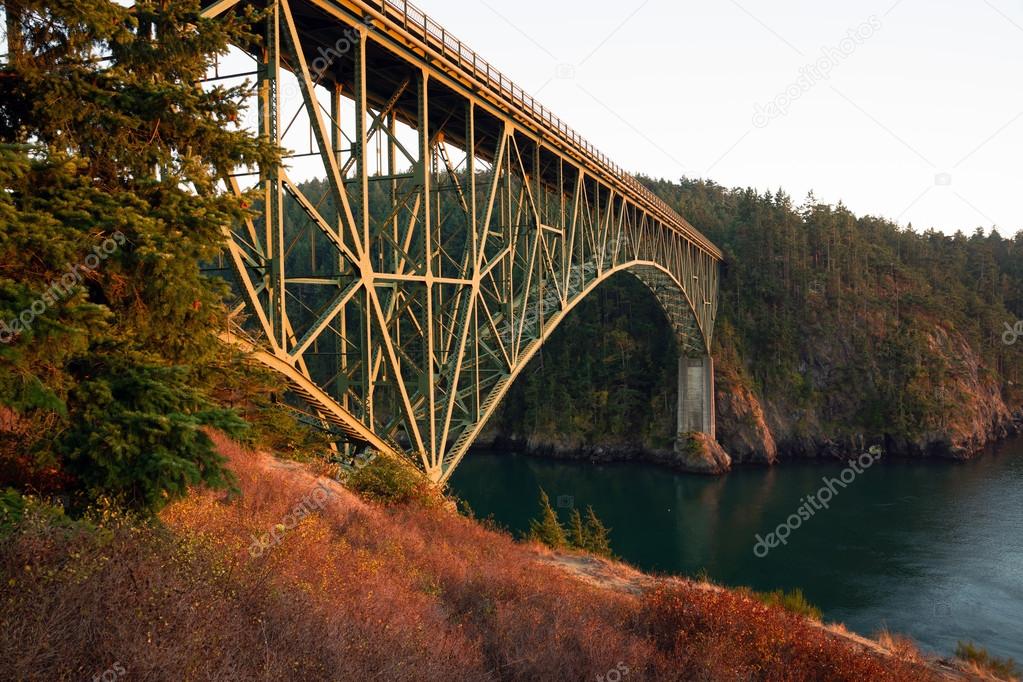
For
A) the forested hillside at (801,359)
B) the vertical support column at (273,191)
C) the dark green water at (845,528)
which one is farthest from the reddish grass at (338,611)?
the forested hillside at (801,359)

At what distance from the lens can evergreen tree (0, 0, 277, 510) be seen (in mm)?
5711

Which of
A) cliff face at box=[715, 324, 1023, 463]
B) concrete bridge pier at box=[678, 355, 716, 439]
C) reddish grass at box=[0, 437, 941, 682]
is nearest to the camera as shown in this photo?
reddish grass at box=[0, 437, 941, 682]

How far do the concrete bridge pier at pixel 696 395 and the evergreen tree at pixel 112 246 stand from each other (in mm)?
48014

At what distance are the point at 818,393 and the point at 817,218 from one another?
2425cm

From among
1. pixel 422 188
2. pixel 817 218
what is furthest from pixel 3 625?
pixel 817 218

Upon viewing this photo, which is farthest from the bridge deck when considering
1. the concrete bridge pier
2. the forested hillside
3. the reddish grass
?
the forested hillside

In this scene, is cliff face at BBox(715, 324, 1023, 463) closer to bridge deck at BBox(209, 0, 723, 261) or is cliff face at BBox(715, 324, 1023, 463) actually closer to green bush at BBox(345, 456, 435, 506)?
bridge deck at BBox(209, 0, 723, 261)

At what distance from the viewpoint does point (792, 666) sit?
917 cm

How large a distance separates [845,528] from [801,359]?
1097 inches

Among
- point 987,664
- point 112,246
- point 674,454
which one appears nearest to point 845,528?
point 674,454

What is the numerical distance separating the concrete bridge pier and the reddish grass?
41102mm

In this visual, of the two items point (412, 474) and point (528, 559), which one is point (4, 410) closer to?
point (412, 474)

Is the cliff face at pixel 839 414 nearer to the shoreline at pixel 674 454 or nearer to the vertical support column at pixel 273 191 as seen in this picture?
the shoreline at pixel 674 454

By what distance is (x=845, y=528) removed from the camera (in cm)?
3416
